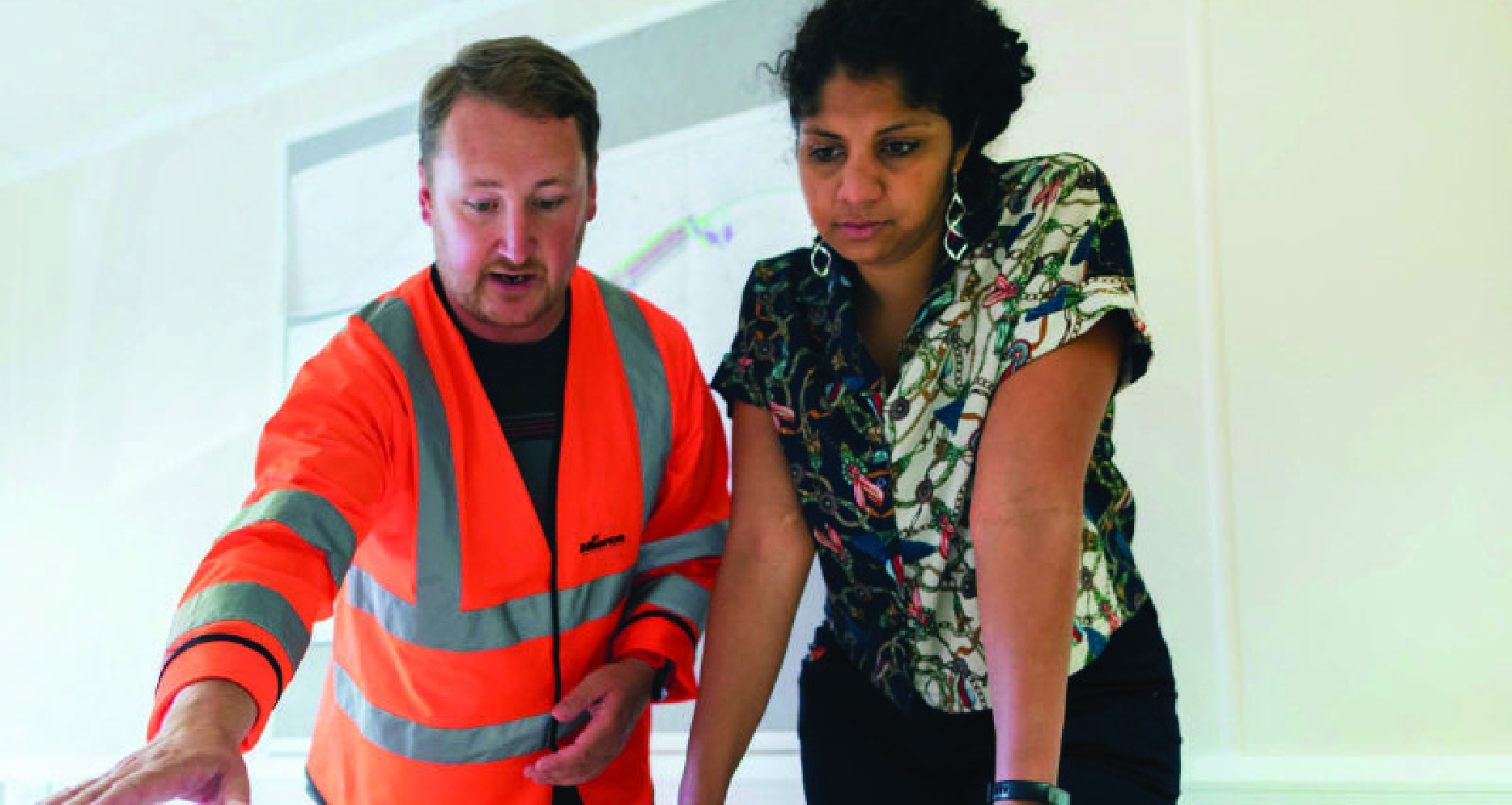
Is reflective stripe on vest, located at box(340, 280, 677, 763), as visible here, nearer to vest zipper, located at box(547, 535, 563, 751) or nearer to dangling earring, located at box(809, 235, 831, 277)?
vest zipper, located at box(547, 535, 563, 751)

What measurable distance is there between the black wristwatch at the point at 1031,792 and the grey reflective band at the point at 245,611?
643mm

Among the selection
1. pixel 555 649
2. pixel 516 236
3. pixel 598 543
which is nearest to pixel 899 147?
pixel 516 236

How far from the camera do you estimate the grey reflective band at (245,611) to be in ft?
3.67

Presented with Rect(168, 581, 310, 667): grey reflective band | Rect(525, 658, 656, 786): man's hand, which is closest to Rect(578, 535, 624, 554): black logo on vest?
Rect(525, 658, 656, 786): man's hand

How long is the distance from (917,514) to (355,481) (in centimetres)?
63

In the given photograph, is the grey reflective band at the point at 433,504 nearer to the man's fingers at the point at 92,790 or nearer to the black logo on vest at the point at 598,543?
the black logo on vest at the point at 598,543

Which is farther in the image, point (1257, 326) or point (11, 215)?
point (11, 215)

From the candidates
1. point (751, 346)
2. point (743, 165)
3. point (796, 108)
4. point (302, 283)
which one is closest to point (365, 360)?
point (751, 346)

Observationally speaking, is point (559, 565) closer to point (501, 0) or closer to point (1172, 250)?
point (1172, 250)

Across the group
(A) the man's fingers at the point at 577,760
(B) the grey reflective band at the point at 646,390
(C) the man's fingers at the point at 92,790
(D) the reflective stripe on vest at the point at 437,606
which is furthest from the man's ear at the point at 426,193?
(C) the man's fingers at the point at 92,790

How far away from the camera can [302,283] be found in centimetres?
303

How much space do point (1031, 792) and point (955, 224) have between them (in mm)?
558

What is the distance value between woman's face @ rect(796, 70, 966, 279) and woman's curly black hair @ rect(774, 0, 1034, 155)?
14mm

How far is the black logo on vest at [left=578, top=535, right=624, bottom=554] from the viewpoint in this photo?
1.53 metres
